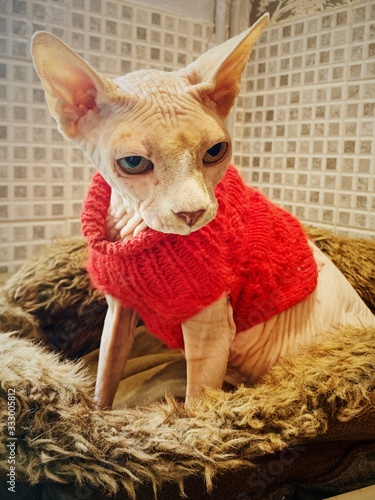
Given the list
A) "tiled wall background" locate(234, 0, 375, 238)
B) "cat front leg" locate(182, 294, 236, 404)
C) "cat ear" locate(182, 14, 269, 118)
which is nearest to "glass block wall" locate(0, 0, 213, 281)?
"tiled wall background" locate(234, 0, 375, 238)

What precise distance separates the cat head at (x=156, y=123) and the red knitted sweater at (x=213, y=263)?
105 millimetres

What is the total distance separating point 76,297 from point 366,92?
784 mm

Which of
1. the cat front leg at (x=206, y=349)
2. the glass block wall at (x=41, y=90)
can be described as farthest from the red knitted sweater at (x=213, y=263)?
the glass block wall at (x=41, y=90)

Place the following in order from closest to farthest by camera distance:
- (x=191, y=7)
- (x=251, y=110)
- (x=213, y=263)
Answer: (x=213, y=263) → (x=191, y=7) → (x=251, y=110)

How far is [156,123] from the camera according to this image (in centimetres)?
64

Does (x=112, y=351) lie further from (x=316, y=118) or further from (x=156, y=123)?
(x=316, y=118)

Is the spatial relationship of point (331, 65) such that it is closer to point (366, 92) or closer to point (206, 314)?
point (366, 92)

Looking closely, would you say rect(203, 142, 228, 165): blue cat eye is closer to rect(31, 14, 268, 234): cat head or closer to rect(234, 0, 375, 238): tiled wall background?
rect(31, 14, 268, 234): cat head

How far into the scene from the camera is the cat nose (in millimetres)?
617

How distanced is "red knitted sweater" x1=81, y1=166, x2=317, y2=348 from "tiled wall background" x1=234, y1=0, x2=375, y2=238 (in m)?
0.37

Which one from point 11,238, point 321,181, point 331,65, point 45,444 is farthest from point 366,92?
point 45,444

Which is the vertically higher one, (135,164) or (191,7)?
(191,7)

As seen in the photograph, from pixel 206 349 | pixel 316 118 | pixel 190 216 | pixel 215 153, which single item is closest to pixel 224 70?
pixel 215 153

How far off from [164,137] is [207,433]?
37 cm
